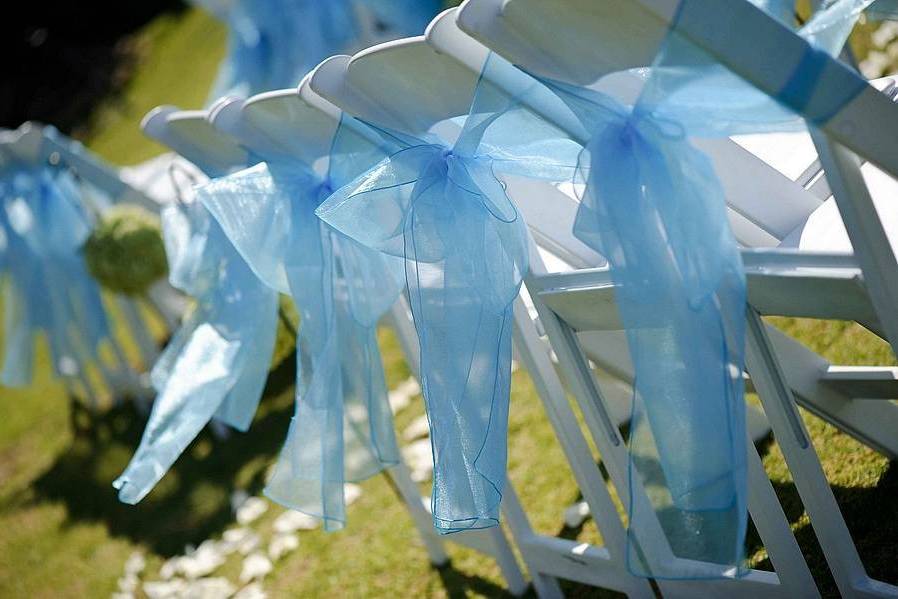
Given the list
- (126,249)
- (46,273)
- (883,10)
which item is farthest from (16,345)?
(883,10)

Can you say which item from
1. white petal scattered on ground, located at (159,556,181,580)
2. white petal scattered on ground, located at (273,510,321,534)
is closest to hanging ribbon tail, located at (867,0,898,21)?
white petal scattered on ground, located at (273,510,321,534)

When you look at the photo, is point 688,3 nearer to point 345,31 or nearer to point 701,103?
point 701,103

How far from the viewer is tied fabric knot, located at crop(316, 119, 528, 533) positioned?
6.18ft

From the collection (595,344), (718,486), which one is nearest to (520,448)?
(595,344)

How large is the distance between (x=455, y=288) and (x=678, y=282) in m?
0.44

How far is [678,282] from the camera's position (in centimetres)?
161

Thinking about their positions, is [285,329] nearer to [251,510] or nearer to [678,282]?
[251,510]

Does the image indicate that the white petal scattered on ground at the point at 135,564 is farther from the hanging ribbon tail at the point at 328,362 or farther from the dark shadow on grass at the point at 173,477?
the hanging ribbon tail at the point at 328,362

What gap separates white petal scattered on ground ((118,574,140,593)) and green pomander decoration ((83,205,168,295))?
1.14 meters

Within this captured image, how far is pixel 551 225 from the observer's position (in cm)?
217

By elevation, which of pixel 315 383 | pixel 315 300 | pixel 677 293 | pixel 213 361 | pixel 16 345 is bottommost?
pixel 16 345

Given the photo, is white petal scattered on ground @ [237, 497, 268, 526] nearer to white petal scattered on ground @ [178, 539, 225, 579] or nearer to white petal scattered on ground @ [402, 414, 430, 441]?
white petal scattered on ground @ [178, 539, 225, 579]

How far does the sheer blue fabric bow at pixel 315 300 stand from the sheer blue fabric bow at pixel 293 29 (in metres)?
2.93

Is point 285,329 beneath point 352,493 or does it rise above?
above
